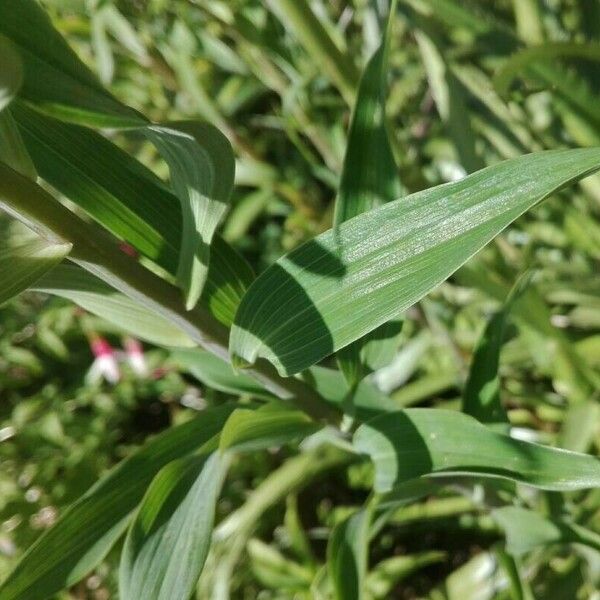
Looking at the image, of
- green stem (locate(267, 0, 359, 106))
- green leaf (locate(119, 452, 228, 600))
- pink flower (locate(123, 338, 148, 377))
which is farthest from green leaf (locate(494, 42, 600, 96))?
pink flower (locate(123, 338, 148, 377))

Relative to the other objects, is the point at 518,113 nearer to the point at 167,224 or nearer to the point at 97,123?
the point at 167,224

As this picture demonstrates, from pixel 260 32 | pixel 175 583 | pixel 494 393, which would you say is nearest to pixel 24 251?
pixel 175 583

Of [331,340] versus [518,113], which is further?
[518,113]

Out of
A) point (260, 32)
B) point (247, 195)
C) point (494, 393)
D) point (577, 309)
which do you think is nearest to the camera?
point (494, 393)

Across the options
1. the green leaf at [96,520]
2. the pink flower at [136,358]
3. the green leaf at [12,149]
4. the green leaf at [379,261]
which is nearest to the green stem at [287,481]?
the pink flower at [136,358]

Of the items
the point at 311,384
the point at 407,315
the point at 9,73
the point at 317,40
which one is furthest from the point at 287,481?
the point at 9,73

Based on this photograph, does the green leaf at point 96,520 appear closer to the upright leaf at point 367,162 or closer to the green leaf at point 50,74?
the upright leaf at point 367,162

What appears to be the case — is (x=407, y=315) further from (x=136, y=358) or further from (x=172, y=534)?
(x=172, y=534)

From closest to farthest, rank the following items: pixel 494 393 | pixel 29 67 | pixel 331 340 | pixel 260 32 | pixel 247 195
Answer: pixel 29 67 < pixel 331 340 < pixel 494 393 < pixel 260 32 < pixel 247 195
